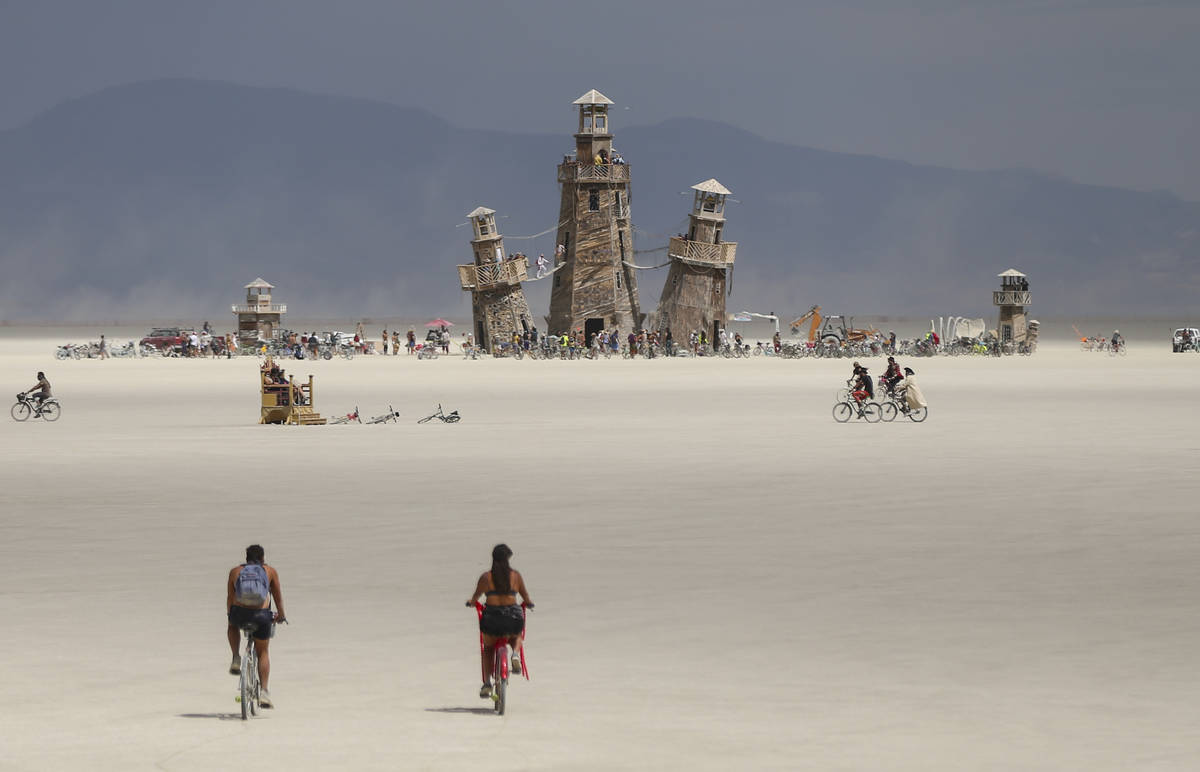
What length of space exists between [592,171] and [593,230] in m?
3.26

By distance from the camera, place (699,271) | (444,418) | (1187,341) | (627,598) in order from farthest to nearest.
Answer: (1187,341)
(699,271)
(444,418)
(627,598)

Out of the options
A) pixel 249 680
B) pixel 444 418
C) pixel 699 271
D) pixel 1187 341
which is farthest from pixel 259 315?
pixel 249 680

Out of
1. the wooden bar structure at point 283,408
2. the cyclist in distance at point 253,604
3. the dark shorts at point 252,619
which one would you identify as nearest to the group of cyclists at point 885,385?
the wooden bar structure at point 283,408

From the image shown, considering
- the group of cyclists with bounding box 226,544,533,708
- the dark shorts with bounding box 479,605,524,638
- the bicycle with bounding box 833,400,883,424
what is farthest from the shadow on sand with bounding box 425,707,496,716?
the bicycle with bounding box 833,400,883,424

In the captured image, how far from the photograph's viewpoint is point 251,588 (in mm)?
10820

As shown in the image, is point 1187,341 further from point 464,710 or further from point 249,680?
point 249,680

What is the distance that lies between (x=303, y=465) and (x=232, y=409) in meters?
17.6

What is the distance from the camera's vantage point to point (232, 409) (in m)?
45.6

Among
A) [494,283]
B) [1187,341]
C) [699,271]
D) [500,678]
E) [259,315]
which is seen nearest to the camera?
[500,678]

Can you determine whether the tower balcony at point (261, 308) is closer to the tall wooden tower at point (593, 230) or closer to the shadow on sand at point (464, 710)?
the tall wooden tower at point (593, 230)

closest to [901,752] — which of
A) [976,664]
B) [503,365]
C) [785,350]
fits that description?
[976,664]

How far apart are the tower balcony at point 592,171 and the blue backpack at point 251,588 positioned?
85.2 m

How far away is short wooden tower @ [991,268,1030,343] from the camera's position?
109 m

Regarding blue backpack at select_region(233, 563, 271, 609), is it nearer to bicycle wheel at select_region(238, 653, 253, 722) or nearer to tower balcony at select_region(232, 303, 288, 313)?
bicycle wheel at select_region(238, 653, 253, 722)
